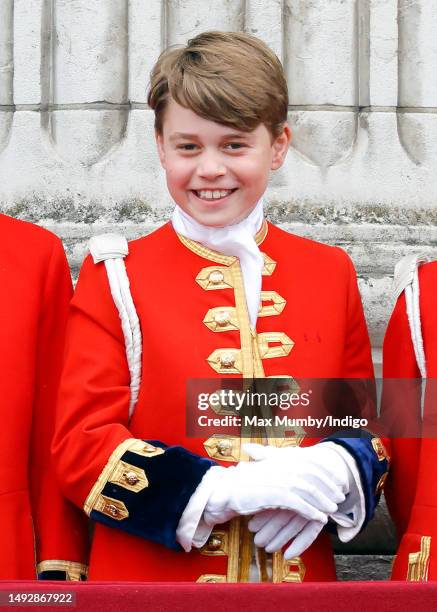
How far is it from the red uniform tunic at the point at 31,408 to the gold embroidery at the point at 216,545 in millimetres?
281

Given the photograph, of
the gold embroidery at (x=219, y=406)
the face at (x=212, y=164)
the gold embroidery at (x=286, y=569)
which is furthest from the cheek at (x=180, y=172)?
the gold embroidery at (x=286, y=569)

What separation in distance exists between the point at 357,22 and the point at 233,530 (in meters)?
1.54

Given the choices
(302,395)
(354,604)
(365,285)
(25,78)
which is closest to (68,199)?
(25,78)

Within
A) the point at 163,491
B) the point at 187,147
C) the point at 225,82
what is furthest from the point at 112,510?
the point at 225,82

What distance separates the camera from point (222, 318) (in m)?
2.59

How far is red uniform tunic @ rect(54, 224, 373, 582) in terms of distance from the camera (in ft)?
8.13

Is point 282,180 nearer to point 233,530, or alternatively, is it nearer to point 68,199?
point 68,199

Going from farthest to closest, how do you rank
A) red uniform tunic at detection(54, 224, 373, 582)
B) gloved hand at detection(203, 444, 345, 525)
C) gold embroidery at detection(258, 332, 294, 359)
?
gold embroidery at detection(258, 332, 294, 359) → red uniform tunic at detection(54, 224, 373, 582) → gloved hand at detection(203, 444, 345, 525)

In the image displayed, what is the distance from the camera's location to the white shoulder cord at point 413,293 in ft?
8.58

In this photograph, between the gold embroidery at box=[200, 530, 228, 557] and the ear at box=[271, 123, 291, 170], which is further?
the ear at box=[271, 123, 291, 170]

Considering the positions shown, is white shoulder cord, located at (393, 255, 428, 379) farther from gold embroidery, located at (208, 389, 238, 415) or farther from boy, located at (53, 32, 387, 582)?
gold embroidery, located at (208, 389, 238, 415)

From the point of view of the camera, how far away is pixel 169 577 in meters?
2.47

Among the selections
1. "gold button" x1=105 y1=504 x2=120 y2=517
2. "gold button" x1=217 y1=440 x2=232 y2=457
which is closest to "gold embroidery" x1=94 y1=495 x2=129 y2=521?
"gold button" x1=105 y1=504 x2=120 y2=517

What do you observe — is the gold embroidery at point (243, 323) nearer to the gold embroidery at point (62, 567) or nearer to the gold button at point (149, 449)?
the gold button at point (149, 449)
